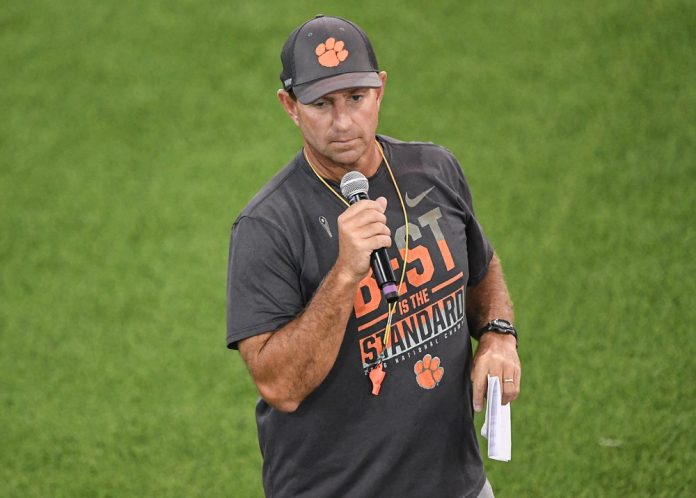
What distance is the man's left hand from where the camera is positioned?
231 centimetres

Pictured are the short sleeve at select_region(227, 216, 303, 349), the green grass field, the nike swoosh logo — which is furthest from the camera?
the green grass field

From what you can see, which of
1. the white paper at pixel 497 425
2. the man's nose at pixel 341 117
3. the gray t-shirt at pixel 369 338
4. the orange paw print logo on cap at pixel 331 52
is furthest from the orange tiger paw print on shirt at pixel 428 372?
the orange paw print logo on cap at pixel 331 52

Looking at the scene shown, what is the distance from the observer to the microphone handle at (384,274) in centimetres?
204

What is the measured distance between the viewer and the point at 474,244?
2.50m

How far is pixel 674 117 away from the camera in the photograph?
221 inches

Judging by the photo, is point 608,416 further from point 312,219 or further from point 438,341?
point 312,219

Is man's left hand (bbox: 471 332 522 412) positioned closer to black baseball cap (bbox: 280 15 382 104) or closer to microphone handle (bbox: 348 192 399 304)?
microphone handle (bbox: 348 192 399 304)

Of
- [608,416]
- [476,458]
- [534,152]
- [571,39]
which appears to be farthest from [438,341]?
[571,39]

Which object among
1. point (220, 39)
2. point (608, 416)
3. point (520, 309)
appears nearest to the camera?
point (608, 416)

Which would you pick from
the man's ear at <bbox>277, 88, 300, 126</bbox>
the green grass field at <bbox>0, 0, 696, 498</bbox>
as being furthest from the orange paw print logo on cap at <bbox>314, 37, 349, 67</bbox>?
the green grass field at <bbox>0, 0, 696, 498</bbox>

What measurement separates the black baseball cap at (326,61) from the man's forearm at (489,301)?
661mm

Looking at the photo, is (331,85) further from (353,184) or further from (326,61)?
(353,184)

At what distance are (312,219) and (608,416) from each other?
7.64 ft

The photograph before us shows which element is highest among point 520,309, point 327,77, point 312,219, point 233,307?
point 327,77
